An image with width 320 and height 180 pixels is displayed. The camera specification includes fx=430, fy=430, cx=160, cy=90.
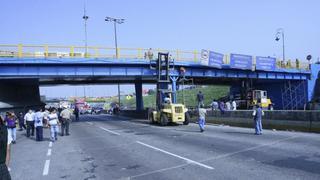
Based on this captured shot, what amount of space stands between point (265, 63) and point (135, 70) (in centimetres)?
1738

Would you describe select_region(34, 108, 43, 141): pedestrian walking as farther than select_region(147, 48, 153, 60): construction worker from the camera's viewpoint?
No

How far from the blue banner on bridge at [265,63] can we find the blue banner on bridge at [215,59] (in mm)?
6255

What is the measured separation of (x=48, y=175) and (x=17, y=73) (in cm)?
2905

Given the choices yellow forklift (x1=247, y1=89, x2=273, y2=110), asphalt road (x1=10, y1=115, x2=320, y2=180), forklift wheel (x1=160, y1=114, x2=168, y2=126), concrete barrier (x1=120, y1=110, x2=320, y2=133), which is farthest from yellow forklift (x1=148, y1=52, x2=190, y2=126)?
yellow forklift (x1=247, y1=89, x2=273, y2=110)

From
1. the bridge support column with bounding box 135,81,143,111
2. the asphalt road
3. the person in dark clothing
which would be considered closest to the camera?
the person in dark clothing

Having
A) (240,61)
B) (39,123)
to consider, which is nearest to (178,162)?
(39,123)

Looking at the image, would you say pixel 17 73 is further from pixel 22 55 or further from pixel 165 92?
pixel 165 92

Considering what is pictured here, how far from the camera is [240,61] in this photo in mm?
48500

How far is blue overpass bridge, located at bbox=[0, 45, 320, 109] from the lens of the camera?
38625 millimetres

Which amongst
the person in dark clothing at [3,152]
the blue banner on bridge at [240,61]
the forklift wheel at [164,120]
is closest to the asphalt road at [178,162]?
the person in dark clothing at [3,152]

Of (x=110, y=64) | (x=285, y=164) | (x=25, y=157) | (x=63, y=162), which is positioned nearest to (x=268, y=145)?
(x=285, y=164)

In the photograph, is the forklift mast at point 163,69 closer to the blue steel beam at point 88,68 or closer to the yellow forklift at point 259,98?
the blue steel beam at point 88,68

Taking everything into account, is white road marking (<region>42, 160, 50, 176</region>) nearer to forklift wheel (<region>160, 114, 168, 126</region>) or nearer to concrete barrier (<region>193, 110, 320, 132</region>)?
concrete barrier (<region>193, 110, 320, 132</region>)

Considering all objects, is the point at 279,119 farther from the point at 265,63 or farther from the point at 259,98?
the point at 259,98
